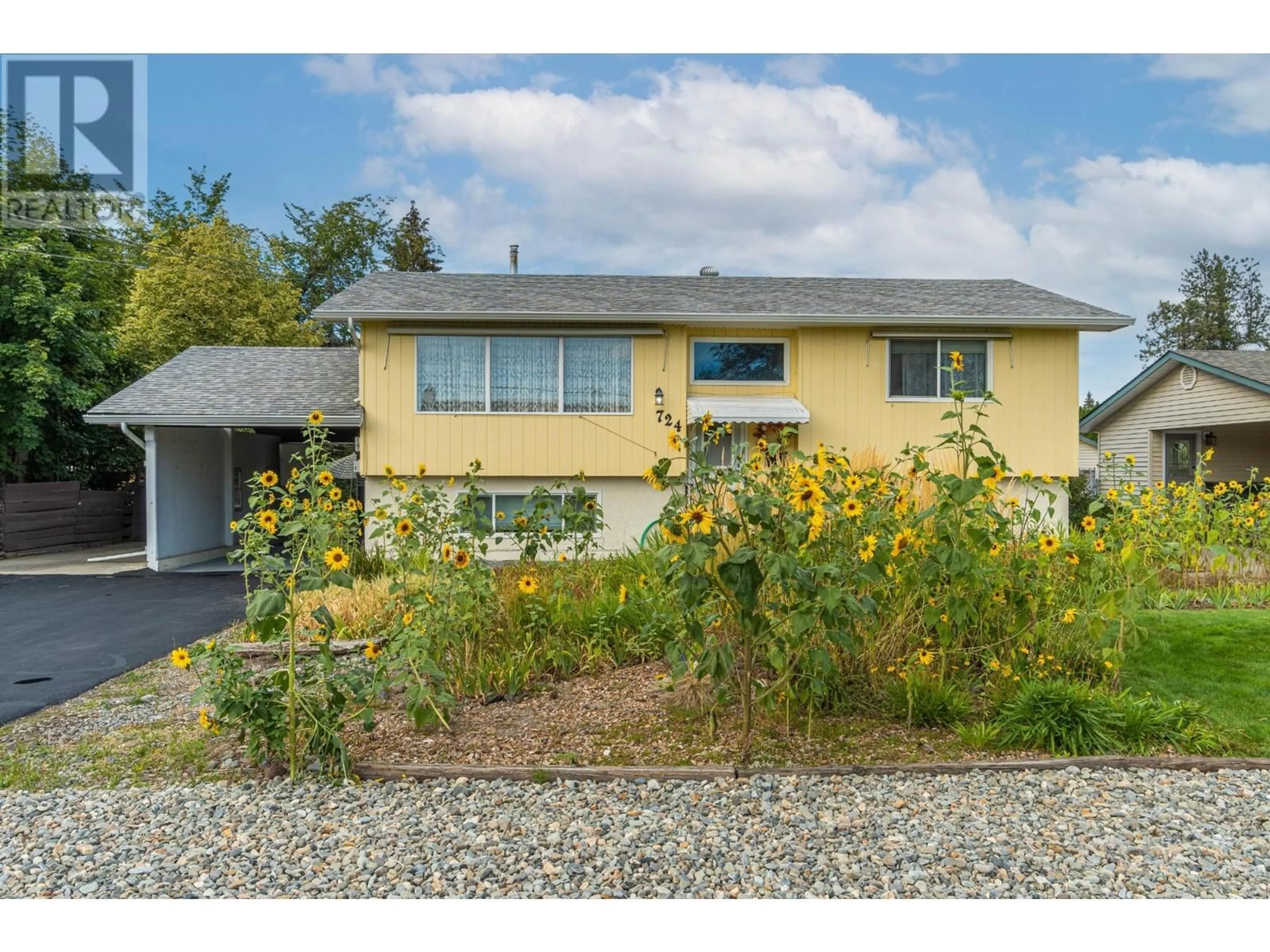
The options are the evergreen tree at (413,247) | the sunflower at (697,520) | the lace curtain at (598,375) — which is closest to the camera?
the sunflower at (697,520)

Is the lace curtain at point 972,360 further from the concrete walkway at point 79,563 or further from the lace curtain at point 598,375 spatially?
the concrete walkway at point 79,563

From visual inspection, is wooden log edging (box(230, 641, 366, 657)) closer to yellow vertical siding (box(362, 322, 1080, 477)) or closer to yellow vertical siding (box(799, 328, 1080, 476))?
yellow vertical siding (box(362, 322, 1080, 477))

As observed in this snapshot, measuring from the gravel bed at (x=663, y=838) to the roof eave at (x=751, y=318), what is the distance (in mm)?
8409

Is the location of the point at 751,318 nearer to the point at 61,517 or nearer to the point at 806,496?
the point at 806,496

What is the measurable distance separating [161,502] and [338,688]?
33.0 feet

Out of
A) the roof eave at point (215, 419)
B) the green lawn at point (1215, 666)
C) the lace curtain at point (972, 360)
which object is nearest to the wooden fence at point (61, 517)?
the roof eave at point (215, 419)

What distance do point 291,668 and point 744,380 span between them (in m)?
9.56

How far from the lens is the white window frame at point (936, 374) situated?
1145cm

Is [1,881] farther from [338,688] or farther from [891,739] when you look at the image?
[891,739]

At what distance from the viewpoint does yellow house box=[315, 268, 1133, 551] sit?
11117mm

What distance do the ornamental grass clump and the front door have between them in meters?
18.9

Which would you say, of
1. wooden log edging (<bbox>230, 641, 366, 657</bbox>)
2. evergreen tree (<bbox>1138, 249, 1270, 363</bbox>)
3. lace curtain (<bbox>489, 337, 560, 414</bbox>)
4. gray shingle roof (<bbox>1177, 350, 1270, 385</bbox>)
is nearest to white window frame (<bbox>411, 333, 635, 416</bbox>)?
lace curtain (<bbox>489, 337, 560, 414</bbox>)

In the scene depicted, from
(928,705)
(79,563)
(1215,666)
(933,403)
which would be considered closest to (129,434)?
(79,563)
